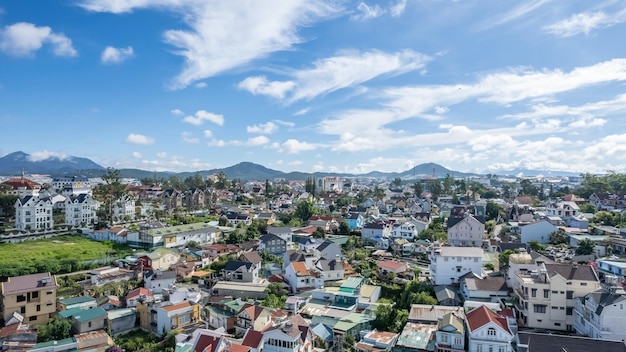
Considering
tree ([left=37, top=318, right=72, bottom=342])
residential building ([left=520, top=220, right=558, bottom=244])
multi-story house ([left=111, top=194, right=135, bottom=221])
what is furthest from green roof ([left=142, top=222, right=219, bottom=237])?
residential building ([left=520, top=220, right=558, bottom=244])

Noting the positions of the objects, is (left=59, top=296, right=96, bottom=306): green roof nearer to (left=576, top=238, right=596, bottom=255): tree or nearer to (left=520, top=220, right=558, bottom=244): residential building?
(left=576, top=238, right=596, bottom=255): tree

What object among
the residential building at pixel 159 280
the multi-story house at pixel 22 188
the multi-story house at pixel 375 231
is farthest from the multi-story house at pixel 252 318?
the multi-story house at pixel 22 188

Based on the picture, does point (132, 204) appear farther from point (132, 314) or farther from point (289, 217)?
point (132, 314)

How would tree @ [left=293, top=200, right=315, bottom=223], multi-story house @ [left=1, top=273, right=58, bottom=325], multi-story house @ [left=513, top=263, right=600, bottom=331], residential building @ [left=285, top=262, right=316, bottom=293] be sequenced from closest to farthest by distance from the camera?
multi-story house @ [left=513, top=263, right=600, bottom=331] → multi-story house @ [left=1, top=273, right=58, bottom=325] → residential building @ [left=285, top=262, right=316, bottom=293] → tree @ [left=293, top=200, right=315, bottom=223]

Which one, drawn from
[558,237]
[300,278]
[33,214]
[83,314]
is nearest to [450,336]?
[300,278]

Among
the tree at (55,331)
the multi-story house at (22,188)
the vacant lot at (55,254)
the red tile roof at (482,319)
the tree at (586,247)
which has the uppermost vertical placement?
the multi-story house at (22,188)

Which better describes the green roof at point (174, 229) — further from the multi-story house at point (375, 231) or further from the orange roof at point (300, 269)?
the orange roof at point (300, 269)
